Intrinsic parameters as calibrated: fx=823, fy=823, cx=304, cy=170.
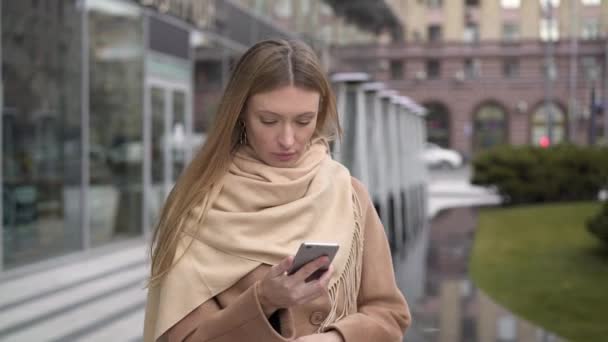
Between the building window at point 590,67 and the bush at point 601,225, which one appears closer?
the bush at point 601,225

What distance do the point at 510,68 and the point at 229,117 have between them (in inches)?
1953

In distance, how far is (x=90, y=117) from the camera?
10789 mm

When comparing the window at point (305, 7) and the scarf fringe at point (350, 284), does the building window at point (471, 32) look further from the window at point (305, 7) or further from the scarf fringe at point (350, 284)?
the scarf fringe at point (350, 284)

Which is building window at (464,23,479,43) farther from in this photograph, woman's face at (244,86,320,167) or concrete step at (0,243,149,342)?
woman's face at (244,86,320,167)

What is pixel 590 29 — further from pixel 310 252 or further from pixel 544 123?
pixel 310 252

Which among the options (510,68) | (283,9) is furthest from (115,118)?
(510,68)

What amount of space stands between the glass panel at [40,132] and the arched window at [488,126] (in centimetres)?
4156

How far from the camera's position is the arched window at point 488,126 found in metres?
49.6

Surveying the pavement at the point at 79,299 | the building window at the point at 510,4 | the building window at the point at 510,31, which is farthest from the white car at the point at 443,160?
the pavement at the point at 79,299

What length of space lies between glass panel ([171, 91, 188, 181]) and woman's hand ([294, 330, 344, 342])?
11.7m

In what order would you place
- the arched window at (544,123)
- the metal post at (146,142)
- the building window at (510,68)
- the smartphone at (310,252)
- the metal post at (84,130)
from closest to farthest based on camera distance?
the smartphone at (310,252)
the metal post at (84,130)
the metal post at (146,142)
the arched window at (544,123)
the building window at (510,68)

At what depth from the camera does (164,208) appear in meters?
1.90

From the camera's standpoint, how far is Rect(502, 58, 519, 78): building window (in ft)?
162

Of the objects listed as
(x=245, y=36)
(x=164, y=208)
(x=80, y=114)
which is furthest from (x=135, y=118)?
(x=164, y=208)
